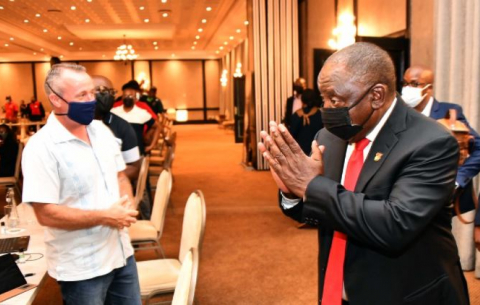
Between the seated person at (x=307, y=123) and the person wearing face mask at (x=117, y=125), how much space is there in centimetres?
224

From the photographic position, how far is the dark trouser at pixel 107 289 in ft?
7.09

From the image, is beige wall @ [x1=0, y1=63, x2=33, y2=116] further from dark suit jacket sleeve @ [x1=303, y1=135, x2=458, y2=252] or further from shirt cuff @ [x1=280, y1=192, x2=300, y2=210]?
dark suit jacket sleeve @ [x1=303, y1=135, x2=458, y2=252]

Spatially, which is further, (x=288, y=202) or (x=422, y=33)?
(x=422, y=33)

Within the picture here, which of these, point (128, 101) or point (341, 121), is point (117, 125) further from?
point (341, 121)

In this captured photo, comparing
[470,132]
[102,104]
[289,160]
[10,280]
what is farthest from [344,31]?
[289,160]

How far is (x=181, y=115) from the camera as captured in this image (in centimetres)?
Result: 2653

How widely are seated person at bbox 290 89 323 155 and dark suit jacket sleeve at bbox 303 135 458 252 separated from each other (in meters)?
4.61

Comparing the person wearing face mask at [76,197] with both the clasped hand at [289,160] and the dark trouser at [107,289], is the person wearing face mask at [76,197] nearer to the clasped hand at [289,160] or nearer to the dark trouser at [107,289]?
the dark trouser at [107,289]

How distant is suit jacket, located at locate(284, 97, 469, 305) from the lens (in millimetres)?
1311

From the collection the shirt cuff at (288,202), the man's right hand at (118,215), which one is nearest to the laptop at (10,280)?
the man's right hand at (118,215)

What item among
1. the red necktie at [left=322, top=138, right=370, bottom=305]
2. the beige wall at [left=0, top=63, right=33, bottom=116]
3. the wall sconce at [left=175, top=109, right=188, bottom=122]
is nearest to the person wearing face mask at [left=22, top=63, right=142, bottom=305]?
the red necktie at [left=322, top=138, right=370, bottom=305]

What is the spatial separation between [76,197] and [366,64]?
141 centimetres

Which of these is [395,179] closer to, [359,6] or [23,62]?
[359,6]

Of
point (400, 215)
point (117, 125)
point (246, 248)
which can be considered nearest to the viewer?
point (400, 215)
